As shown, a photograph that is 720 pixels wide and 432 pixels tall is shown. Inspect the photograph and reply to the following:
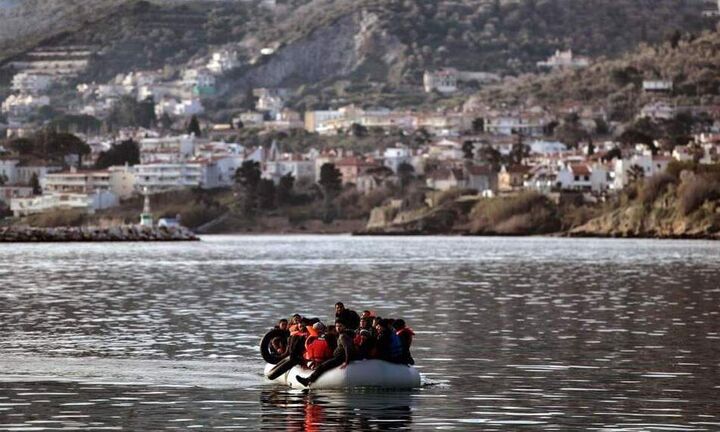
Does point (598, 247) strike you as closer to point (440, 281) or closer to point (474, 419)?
point (440, 281)

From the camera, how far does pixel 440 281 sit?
9619 cm

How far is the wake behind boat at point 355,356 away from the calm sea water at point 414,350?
378 millimetres

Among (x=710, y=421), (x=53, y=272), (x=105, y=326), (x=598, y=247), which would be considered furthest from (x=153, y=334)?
(x=598, y=247)

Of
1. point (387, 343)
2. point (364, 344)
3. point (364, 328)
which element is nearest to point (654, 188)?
point (364, 328)

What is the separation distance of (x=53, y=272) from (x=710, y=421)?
238ft

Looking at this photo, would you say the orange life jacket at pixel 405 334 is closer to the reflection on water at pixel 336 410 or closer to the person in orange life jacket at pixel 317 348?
the reflection on water at pixel 336 410

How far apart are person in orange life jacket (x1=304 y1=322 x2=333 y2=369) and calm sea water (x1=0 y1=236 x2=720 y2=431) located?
2.87 feet

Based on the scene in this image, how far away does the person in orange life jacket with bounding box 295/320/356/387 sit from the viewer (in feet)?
140

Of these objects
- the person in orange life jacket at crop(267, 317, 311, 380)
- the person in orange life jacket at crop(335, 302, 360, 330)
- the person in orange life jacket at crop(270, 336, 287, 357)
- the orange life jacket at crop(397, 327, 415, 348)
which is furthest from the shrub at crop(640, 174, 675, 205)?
the orange life jacket at crop(397, 327, 415, 348)

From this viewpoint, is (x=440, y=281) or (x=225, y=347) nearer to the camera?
(x=225, y=347)

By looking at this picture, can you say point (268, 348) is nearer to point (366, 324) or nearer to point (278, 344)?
point (278, 344)

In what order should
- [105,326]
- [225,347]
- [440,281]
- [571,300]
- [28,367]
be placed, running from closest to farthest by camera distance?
[28,367] < [225,347] < [105,326] < [571,300] < [440,281]

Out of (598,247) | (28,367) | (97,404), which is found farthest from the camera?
(598,247)

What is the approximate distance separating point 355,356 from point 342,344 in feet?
1.27
